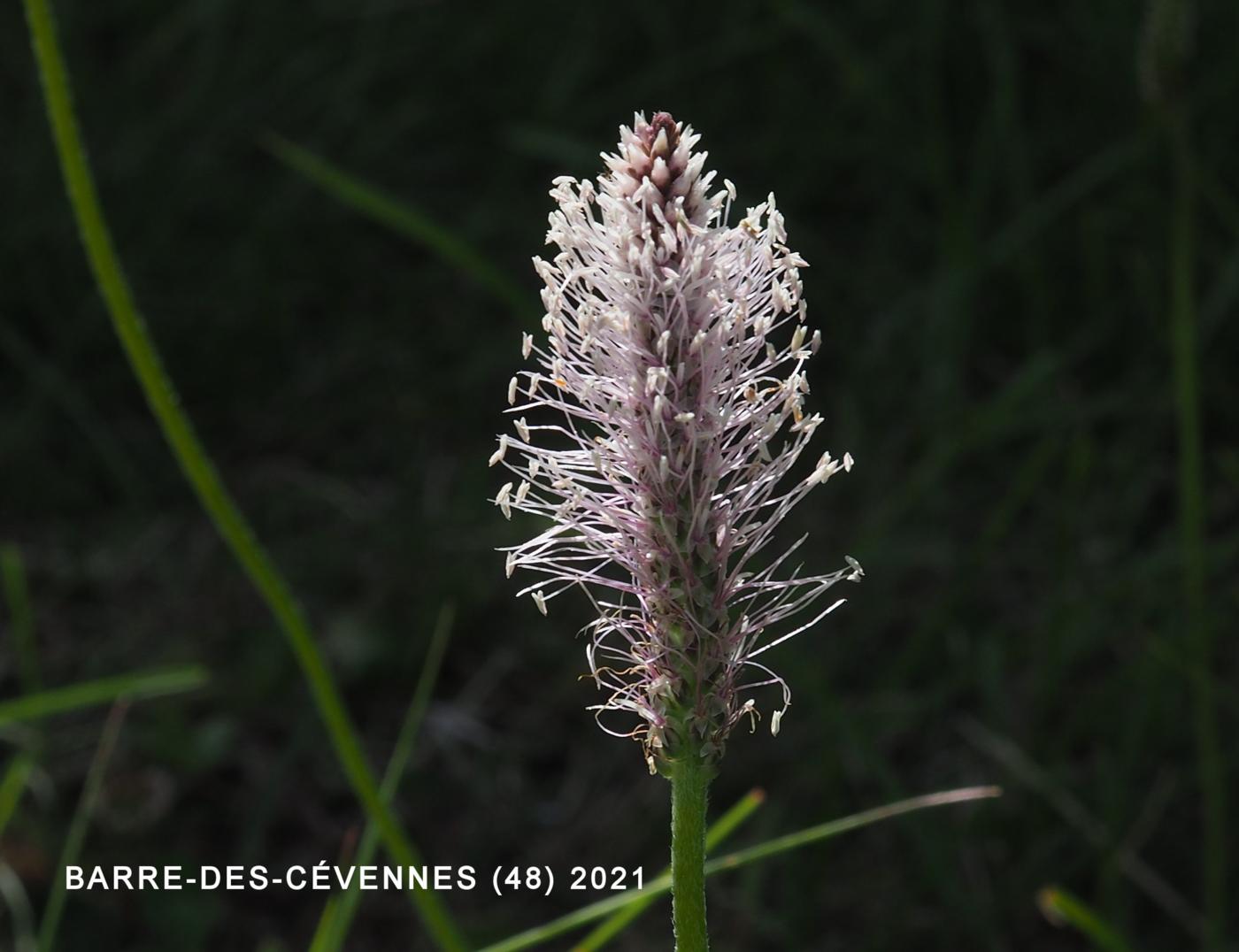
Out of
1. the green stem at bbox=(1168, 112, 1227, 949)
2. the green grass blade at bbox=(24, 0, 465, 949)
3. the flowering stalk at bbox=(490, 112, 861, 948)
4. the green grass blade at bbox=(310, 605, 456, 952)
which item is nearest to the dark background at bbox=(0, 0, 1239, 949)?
the green stem at bbox=(1168, 112, 1227, 949)

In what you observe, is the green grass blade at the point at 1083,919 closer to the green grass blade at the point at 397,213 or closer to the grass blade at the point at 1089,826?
the grass blade at the point at 1089,826

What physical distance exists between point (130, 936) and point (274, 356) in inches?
79.0

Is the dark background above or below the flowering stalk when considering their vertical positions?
above

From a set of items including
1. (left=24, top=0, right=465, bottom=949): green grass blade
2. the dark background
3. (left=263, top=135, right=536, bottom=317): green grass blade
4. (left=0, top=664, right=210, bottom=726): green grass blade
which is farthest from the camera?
the dark background

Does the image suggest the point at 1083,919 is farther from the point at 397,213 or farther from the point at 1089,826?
the point at 397,213

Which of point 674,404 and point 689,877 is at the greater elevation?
point 674,404

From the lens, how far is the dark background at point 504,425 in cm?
335

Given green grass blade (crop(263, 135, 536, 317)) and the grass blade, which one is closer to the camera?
green grass blade (crop(263, 135, 536, 317))

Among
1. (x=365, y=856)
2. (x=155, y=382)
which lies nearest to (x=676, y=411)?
(x=155, y=382)

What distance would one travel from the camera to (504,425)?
4.52 meters

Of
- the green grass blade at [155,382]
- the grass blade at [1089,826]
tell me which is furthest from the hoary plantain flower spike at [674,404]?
the grass blade at [1089,826]

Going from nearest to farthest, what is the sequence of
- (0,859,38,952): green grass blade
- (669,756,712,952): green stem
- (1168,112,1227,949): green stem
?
(669,756,712,952): green stem
(1168,112,1227,949): green stem
(0,859,38,952): green grass blade

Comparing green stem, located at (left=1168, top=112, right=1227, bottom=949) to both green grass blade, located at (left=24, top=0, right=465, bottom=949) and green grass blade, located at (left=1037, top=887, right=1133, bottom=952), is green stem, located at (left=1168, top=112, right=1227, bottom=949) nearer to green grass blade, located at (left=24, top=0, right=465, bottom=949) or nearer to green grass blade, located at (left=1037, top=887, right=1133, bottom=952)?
green grass blade, located at (left=1037, top=887, right=1133, bottom=952)

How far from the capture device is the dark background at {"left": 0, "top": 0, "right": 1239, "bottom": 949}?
335 centimetres
